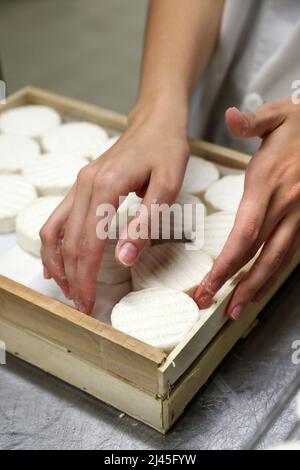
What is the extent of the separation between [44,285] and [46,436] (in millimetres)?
288

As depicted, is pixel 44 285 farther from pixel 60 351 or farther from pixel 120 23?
pixel 120 23

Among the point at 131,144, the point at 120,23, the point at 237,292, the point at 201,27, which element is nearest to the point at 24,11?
the point at 120,23

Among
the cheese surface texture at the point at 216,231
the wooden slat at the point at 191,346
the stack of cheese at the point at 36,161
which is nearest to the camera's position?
the wooden slat at the point at 191,346

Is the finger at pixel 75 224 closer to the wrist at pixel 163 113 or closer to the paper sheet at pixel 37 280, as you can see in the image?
the paper sheet at pixel 37 280

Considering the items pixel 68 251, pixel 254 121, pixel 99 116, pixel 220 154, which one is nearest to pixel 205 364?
pixel 68 251

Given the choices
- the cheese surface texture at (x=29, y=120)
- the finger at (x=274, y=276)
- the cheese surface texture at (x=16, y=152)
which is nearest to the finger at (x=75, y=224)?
the finger at (x=274, y=276)

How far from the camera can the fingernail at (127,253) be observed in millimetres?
979

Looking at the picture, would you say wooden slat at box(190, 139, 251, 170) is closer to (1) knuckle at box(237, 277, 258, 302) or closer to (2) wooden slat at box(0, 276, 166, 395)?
(1) knuckle at box(237, 277, 258, 302)

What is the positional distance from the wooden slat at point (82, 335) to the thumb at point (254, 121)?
354 mm

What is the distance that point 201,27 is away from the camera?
1.38 meters

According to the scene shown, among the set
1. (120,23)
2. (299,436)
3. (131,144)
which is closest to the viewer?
(299,436)

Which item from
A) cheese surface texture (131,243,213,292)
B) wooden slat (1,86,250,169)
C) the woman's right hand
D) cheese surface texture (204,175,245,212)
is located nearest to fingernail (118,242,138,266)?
the woman's right hand

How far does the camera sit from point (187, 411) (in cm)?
100

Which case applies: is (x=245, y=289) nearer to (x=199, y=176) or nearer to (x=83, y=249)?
(x=83, y=249)
